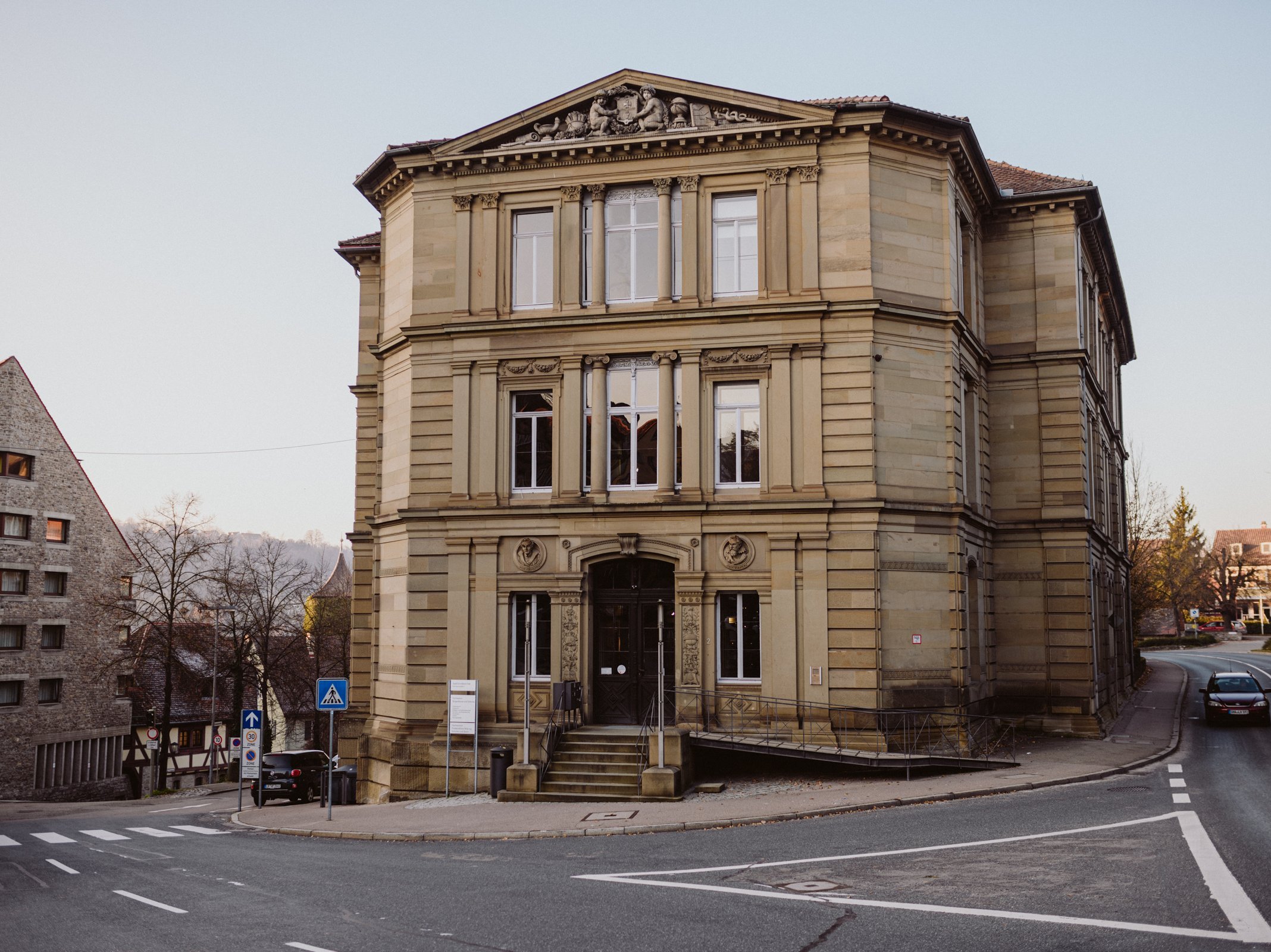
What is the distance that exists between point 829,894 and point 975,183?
2047 cm

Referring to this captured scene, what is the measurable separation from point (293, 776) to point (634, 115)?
65.2ft

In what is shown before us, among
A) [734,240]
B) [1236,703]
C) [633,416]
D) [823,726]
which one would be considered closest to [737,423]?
[633,416]

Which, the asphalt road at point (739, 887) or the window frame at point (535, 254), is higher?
the window frame at point (535, 254)

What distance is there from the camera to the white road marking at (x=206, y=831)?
23141 mm

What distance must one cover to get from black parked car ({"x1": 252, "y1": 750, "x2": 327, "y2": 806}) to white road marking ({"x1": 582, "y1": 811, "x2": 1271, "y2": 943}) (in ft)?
65.5

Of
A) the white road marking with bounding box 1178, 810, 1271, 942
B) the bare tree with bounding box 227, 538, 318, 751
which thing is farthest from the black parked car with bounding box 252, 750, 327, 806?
the white road marking with bounding box 1178, 810, 1271, 942

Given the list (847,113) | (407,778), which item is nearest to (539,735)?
(407,778)

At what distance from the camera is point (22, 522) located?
56188mm

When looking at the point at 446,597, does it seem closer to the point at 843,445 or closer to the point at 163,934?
the point at 843,445

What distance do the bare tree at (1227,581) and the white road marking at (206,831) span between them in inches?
4130

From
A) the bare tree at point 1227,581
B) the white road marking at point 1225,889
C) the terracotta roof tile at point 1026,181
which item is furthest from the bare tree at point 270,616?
the bare tree at point 1227,581

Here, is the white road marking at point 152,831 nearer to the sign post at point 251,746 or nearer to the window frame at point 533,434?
the sign post at point 251,746

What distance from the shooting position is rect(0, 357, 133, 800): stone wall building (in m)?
54.7

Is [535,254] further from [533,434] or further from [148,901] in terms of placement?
[148,901]
